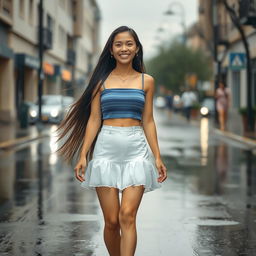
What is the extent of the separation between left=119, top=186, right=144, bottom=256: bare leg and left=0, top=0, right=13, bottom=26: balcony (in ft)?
101

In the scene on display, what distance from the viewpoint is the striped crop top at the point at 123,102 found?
16.4 feet

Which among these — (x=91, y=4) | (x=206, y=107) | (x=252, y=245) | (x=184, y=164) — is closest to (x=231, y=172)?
(x=184, y=164)

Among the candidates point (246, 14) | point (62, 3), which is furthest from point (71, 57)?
point (246, 14)

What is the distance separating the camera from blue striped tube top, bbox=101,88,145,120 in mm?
4992

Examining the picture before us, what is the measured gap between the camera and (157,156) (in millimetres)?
5105

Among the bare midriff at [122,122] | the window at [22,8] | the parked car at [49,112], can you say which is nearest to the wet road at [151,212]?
the bare midriff at [122,122]

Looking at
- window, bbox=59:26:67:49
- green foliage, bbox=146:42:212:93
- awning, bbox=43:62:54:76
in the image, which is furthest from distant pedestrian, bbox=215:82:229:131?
green foliage, bbox=146:42:212:93

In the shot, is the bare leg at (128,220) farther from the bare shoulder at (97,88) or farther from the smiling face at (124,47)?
the smiling face at (124,47)

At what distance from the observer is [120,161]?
4.97 m

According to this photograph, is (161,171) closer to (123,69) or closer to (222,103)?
(123,69)

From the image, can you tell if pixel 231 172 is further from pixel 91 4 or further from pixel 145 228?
pixel 91 4

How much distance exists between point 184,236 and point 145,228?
62 centimetres

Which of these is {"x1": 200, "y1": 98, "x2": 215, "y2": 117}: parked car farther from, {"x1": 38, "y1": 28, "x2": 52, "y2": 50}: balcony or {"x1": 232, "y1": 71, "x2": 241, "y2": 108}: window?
{"x1": 38, "y1": 28, "x2": 52, "y2": 50}: balcony

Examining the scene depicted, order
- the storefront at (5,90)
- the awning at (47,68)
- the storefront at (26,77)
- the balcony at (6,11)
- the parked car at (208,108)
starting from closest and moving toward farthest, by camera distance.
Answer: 1. the balcony at (6,11)
2. the storefront at (5,90)
3. the storefront at (26,77)
4. the parked car at (208,108)
5. the awning at (47,68)
